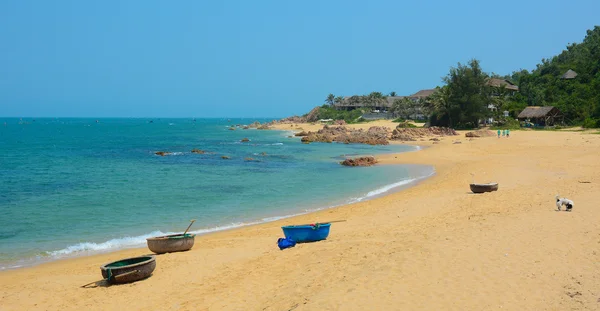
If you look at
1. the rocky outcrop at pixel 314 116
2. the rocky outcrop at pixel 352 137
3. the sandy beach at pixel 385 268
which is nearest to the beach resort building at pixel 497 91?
the rocky outcrop at pixel 352 137

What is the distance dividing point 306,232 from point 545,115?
183 feet

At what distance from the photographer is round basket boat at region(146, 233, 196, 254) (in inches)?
527

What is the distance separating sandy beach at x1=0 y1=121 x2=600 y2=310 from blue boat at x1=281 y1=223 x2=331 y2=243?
1.39 ft

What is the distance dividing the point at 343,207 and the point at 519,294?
12.0 meters

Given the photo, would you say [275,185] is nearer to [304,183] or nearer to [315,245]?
[304,183]

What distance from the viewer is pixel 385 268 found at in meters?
9.62

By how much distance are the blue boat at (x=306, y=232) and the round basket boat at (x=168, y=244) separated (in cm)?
299

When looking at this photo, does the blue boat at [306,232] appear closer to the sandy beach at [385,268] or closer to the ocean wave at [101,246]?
the sandy beach at [385,268]

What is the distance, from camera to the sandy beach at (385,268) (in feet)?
27.0

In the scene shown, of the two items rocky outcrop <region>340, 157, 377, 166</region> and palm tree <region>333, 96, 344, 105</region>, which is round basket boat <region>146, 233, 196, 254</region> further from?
palm tree <region>333, 96, 344, 105</region>

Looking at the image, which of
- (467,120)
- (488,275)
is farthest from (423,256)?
(467,120)

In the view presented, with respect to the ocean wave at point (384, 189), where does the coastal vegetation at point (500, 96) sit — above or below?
above

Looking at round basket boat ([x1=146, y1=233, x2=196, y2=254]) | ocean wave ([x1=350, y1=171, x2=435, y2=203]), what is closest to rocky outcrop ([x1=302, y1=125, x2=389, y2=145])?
ocean wave ([x1=350, y1=171, x2=435, y2=203])

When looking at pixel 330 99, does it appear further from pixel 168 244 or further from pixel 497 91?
pixel 168 244
